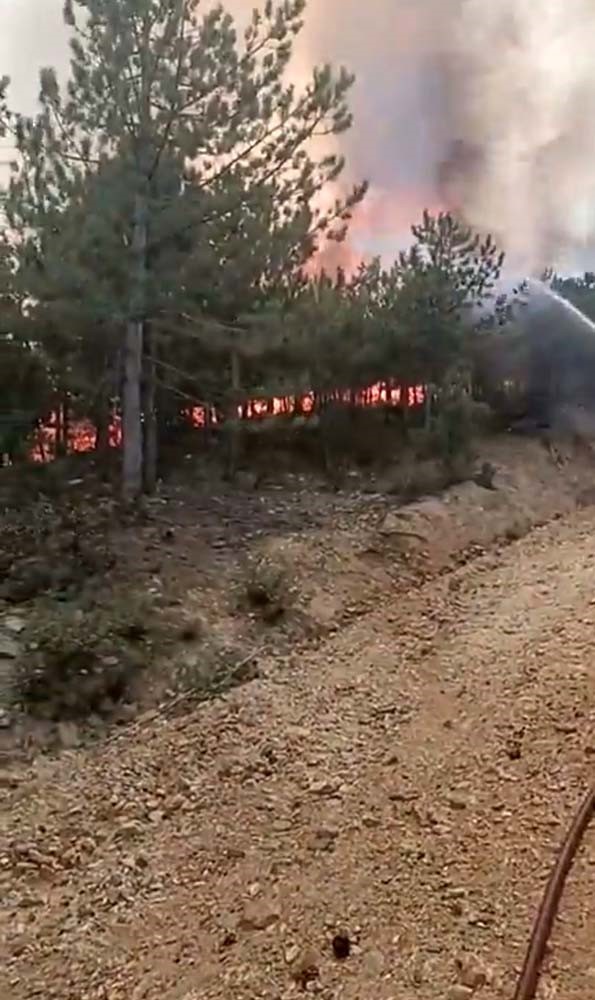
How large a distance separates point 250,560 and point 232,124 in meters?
2.68

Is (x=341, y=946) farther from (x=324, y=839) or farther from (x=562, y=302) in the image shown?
(x=562, y=302)

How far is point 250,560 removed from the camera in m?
4.84

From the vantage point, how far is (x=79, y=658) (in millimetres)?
3510

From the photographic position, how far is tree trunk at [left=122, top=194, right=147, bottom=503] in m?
5.23

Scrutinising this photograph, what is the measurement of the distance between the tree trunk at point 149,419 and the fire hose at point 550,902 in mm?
4208

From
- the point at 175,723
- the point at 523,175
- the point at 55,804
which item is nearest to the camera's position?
the point at 55,804

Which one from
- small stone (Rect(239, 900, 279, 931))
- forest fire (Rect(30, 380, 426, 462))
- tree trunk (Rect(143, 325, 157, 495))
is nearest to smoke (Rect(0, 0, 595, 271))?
forest fire (Rect(30, 380, 426, 462))

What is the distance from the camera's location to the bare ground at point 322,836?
6.43ft

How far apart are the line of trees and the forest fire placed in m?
0.60

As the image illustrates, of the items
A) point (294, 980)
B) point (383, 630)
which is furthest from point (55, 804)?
point (383, 630)

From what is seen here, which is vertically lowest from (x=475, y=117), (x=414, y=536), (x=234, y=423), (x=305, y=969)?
(x=305, y=969)

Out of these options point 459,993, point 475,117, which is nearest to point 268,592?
point 459,993

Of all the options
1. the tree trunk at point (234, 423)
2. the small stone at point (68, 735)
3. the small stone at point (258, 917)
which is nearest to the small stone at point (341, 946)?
the small stone at point (258, 917)

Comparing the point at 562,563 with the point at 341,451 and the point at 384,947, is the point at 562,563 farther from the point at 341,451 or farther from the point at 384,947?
the point at 384,947
